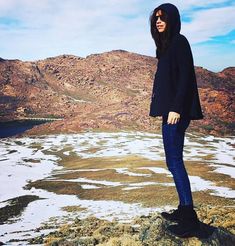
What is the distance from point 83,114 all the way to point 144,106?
29.7 m

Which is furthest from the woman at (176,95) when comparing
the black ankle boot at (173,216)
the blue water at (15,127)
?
the blue water at (15,127)

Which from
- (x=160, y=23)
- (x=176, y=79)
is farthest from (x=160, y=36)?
(x=176, y=79)

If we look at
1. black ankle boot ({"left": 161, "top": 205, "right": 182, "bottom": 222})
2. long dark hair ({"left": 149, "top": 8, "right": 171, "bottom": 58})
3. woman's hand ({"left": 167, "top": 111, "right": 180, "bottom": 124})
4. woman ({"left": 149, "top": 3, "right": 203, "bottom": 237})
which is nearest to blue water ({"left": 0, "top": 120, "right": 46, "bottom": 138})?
black ankle boot ({"left": 161, "top": 205, "right": 182, "bottom": 222})

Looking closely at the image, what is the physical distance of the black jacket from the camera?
669 centimetres

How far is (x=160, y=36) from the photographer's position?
7.25 meters

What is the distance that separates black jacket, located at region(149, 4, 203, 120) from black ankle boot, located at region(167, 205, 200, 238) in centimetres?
175

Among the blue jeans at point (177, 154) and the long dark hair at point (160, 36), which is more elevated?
the long dark hair at point (160, 36)

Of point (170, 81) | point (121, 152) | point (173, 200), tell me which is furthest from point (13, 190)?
point (170, 81)

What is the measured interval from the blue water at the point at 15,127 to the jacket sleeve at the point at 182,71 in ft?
480

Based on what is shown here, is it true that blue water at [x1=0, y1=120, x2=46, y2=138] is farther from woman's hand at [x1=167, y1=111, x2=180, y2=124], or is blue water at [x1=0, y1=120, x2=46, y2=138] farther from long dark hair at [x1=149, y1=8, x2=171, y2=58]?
woman's hand at [x1=167, y1=111, x2=180, y2=124]

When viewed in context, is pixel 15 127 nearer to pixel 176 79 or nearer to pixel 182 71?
pixel 176 79

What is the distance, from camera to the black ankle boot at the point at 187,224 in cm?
705

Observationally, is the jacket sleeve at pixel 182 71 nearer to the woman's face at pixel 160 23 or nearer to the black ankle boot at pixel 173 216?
the woman's face at pixel 160 23

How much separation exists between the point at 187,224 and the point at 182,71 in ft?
9.55
